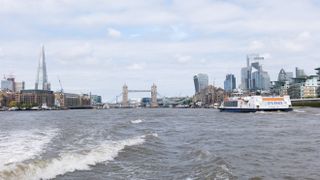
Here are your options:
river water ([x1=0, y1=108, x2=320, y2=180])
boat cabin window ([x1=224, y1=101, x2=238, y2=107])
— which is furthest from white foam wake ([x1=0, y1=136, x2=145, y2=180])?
boat cabin window ([x1=224, y1=101, x2=238, y2=107])

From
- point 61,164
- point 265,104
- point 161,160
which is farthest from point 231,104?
point 61,164

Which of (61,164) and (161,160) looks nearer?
(61,164)

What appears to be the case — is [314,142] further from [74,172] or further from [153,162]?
[74,172]

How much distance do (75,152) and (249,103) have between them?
102 metres

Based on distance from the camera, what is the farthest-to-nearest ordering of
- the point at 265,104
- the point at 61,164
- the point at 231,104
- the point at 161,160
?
the point at 231,104
the point at 265,104
the point at 161,160
the point at 61,164

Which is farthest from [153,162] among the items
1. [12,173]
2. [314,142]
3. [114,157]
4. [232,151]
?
[314,142]

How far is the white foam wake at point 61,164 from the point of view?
23.0 metres

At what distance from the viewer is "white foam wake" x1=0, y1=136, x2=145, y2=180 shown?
75.3 ft

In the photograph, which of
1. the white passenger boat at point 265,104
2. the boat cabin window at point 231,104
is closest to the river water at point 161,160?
the white passenger boat at point 265,104

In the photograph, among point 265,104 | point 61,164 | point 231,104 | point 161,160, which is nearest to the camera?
point 61,164

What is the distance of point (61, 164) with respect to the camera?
26.8m

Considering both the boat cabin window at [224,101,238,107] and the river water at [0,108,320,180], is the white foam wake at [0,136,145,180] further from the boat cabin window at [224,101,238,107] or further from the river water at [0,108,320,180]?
the boat cabin window at [224,101,238,107]

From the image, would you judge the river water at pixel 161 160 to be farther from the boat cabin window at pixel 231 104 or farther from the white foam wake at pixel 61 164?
the boat cabin window at pixel 231 104

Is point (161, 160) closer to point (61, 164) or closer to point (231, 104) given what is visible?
point (61, 164)
